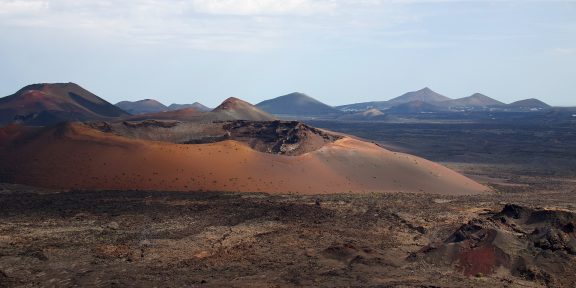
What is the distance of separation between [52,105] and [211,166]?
55526mm

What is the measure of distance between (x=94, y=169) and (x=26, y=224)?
37.6ft

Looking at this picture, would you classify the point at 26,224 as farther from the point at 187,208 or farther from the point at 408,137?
the point at 408,137

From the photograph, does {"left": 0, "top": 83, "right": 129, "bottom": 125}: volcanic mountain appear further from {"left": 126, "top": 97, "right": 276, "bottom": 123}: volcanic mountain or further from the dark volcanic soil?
the dark volcanic soil

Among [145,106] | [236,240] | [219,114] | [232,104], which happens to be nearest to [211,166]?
[236,240]

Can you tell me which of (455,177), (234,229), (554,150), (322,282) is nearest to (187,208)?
(234,229)

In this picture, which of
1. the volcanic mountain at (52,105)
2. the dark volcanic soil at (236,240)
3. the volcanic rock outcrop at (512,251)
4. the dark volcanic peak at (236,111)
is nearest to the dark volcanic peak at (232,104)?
the dark volcanic peak at (236,111)

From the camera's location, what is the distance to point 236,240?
2352 cm

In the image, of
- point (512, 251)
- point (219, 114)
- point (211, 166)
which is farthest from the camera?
point (219, 114)

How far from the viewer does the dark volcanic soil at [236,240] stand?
1897cm

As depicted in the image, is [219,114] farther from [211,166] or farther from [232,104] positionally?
[211,166]

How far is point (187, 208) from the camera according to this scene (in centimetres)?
2909

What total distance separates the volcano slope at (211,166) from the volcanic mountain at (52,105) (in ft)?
134

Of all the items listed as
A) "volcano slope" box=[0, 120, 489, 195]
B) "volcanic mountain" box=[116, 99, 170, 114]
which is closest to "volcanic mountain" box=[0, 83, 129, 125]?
"volcano slope" box=[0, 120, 489, 195]

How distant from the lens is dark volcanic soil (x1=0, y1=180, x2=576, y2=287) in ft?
62.2
